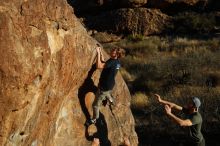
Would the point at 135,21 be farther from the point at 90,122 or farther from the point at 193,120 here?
the point at 193,120

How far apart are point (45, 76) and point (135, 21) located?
762 inches

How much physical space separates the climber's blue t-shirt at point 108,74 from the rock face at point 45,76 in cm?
26

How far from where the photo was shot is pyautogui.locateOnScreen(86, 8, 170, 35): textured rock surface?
2684cm

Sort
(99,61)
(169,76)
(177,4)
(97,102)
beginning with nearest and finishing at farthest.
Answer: (99,61)
(97,102)
(169,76)
(177,4)

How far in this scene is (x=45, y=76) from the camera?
25.7 ft

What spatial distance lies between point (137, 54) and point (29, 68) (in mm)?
17457

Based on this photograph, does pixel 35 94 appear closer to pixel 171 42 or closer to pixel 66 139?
pixel 66 139

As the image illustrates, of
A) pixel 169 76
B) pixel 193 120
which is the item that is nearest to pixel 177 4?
pixel 169 76

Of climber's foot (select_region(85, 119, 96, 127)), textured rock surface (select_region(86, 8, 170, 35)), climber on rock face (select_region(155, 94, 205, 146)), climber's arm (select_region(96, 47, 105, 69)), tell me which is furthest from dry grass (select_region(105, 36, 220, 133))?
climber's arm (select_region(96, 47, 105, 69))

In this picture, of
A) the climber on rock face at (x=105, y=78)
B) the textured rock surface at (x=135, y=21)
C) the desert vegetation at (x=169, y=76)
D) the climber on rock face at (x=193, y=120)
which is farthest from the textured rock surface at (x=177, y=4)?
the climber on rock face at (x=193, y=120)

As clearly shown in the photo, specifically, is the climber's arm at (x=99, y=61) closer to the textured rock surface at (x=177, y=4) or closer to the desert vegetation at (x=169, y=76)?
the desert vegetation at (x=169, y=76)

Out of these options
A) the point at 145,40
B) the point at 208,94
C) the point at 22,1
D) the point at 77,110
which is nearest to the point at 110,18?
the point at 145,40

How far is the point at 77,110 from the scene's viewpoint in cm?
977

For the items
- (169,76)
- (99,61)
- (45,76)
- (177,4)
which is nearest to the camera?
(45,76)
